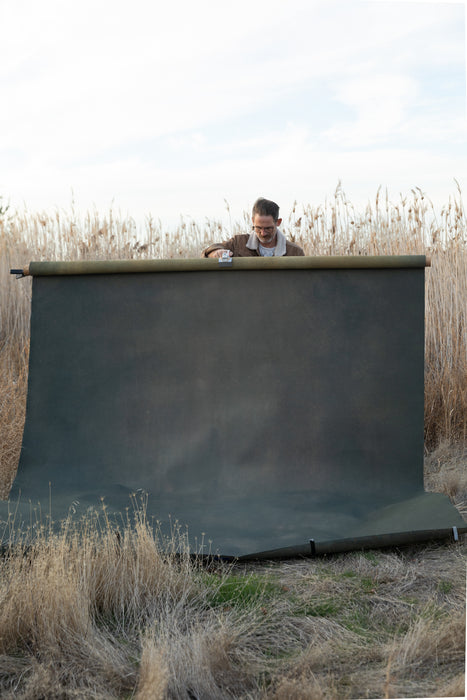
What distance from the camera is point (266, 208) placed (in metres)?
3.45

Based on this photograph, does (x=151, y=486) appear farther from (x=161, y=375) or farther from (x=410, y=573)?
(x=410, y=573)

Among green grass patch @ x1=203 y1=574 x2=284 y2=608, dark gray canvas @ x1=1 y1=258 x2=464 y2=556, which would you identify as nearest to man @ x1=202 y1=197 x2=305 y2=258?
dark gray canvas @ x1=1 y1=258 x2=464 y2=556

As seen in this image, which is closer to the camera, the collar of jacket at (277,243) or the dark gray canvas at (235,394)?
the dark gray canvas at (235,394)

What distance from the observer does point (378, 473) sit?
298cm

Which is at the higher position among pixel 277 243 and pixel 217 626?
pixel 277 243

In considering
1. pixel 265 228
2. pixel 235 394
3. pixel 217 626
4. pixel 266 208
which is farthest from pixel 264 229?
pixel 217 626

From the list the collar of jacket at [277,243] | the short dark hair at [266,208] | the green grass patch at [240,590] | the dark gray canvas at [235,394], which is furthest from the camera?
the collar of jacket at [277,243]

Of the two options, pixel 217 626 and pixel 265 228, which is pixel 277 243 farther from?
pixel 217 626

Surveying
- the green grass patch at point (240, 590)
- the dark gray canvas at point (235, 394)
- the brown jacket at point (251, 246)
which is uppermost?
the brown jacket at point (251, 246)

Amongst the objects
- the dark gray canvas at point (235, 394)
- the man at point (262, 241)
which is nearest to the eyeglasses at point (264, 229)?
the man at point (262, 241)

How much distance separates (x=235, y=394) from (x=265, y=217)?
99cm

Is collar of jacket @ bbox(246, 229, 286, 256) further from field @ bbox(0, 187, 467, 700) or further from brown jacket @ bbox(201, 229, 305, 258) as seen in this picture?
field @ bbox(0, 187, 467, 700)

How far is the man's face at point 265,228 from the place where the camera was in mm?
3457

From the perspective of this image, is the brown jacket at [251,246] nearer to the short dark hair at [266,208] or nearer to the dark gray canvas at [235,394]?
the short dark hair at [266,208]
